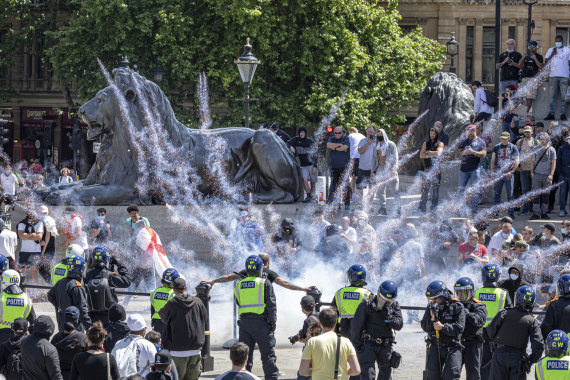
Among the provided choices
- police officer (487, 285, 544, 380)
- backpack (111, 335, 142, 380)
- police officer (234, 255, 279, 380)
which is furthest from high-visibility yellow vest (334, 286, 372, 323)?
backpack (111, 335, 142, 380)

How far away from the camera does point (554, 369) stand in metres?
9.85

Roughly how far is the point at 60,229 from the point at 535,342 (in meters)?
11.3

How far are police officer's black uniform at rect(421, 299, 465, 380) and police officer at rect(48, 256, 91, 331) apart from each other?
13.2 feet

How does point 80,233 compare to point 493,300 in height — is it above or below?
above

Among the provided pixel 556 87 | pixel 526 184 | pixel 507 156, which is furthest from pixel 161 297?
pixel 556 87

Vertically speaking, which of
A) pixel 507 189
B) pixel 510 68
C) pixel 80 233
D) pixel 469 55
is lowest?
pixel 80 233

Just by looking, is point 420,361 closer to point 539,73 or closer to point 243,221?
point 243,221

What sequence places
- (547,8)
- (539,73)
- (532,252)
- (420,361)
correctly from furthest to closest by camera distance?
(547,8) → (539,73) → (532,252) → (420,361)

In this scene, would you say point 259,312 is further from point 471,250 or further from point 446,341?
point 471,250

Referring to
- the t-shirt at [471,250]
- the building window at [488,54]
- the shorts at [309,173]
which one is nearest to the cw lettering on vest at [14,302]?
the t-shirt at [471,250]

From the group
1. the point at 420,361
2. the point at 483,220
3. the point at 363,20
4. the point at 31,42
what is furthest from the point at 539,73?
the point at 31,42

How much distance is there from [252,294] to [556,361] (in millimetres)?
4216

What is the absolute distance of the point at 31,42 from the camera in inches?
1988

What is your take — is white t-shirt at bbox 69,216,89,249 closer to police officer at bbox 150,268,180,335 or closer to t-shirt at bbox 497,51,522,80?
police officer at bbox 150,268,180,335
